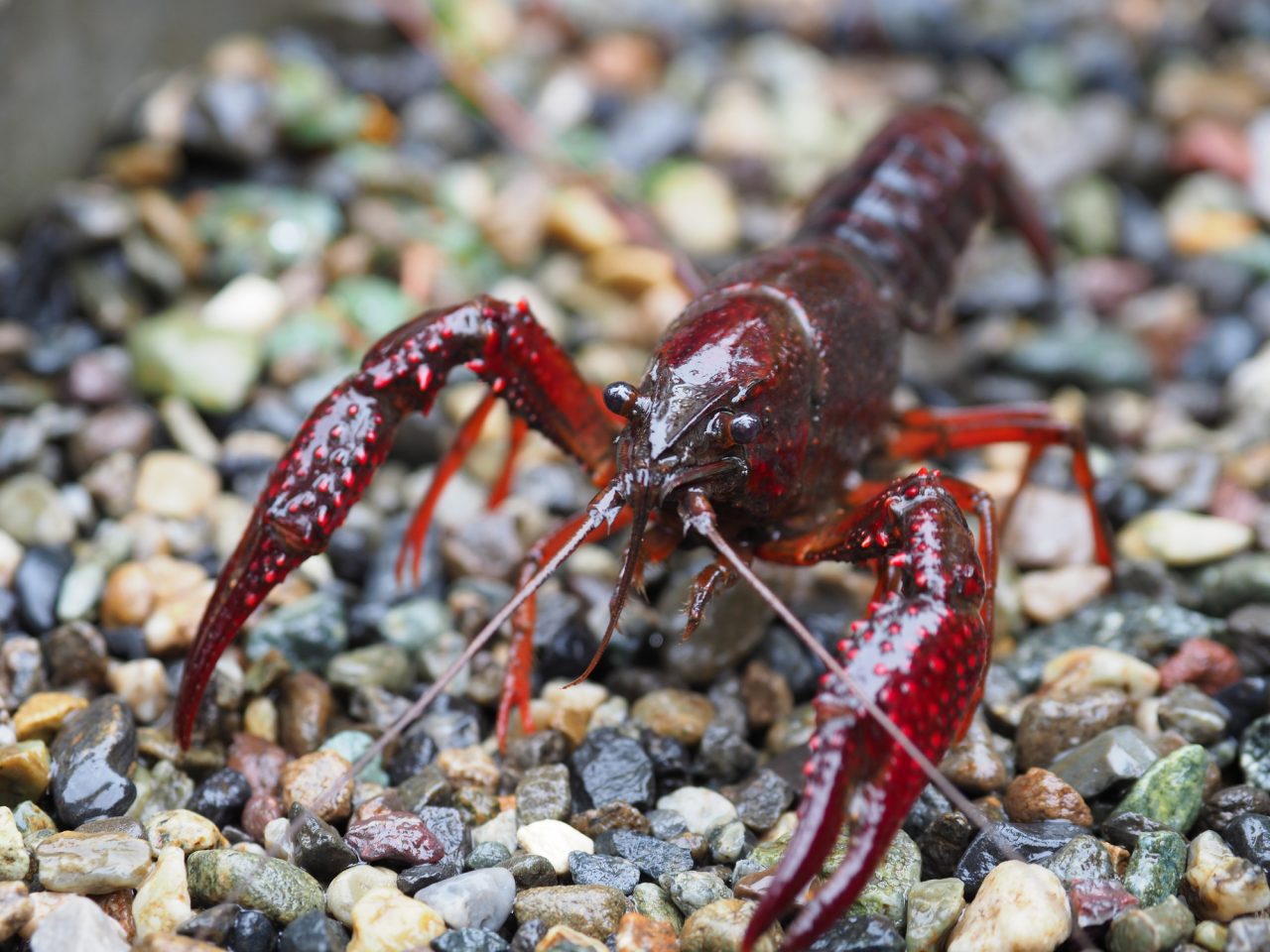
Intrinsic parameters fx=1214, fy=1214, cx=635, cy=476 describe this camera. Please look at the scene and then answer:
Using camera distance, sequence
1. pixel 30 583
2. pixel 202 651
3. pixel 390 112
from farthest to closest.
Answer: pixel 390 112
pixel 30 583
pixel 202 651

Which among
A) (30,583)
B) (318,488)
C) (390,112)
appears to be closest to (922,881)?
(318,488)

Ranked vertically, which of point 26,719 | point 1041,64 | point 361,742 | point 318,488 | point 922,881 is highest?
point 1041,64

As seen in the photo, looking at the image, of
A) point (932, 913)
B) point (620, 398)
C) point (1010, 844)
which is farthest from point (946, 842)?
point (620, 398)

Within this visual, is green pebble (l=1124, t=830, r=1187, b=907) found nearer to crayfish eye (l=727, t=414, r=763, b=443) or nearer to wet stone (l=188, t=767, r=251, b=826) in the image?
crayfish eye (l=727, t=414, r=763, b=443)

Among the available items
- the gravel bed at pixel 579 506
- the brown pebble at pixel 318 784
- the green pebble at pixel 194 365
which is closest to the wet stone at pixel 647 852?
the gravel bed at pixel 579 506

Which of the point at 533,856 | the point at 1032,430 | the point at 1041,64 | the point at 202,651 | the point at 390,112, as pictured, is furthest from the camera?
the point at 1041,64

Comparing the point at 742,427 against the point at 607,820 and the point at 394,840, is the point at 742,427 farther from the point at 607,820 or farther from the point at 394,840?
the point at 394,840

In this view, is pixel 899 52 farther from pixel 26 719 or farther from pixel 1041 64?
pixel 26 719
